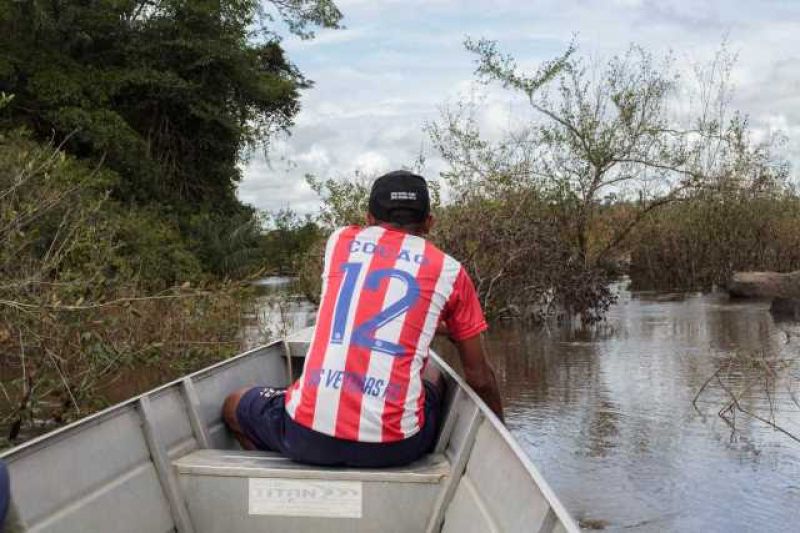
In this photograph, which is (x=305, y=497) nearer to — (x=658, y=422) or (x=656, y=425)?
(x=656, y=425)

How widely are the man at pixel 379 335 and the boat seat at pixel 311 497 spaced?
10cm

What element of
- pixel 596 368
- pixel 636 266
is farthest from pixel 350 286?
pixel 636 266

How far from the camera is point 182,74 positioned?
23188 millimetres

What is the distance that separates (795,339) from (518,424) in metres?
6.44

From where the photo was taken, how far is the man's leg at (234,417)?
5129mm

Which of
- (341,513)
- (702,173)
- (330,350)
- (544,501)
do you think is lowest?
(341,513)

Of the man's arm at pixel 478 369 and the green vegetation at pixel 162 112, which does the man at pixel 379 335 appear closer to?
the man's arm at pixel 478 369

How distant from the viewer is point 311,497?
4215 millimetres

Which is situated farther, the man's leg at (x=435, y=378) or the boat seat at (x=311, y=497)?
the man's leg at (x=435, y=378)

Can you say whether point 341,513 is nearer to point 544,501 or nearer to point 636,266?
point 544,501

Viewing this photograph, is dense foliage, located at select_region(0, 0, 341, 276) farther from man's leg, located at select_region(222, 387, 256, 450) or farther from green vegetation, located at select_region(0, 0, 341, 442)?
man's leg, located at select_region(222, 387, 256, 450)

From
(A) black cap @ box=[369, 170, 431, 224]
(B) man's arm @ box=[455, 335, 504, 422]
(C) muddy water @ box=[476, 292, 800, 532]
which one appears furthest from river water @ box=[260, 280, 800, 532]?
(A) black cap @ box=[369, 170, 431, 224]

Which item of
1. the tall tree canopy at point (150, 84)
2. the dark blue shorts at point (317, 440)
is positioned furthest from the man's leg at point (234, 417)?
the tall tree canopy at point (150, 84)

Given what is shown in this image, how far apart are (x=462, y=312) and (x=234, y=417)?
143cm
